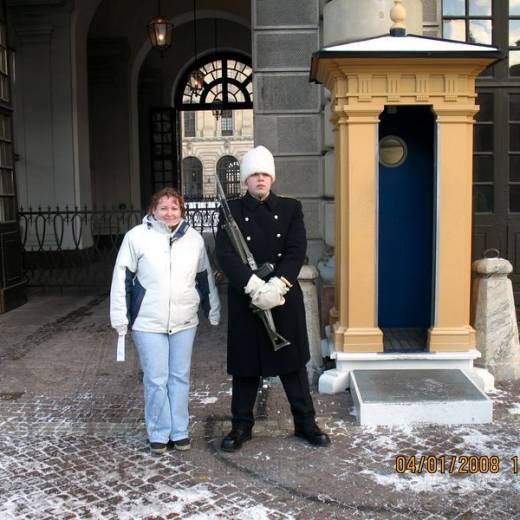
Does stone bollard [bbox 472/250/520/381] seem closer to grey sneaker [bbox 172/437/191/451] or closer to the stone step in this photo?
the stone step

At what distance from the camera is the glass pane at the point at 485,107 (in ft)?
27.0

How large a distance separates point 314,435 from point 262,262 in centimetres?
119

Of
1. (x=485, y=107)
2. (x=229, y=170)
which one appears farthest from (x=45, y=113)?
(x=229, y=170)

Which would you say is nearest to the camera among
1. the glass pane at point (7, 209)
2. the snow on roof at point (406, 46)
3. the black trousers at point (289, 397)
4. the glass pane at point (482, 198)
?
the black trousers at point (289, 397)

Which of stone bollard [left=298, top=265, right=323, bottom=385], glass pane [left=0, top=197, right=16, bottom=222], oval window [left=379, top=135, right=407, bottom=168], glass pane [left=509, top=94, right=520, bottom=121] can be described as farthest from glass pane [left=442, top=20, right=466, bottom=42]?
glass pane [left=0, top=197, right=16, bottom=222]

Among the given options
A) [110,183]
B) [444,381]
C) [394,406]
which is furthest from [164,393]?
[110,183]

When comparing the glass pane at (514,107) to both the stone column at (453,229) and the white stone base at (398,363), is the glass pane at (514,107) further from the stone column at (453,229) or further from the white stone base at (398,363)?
the white stone base at (398,363)

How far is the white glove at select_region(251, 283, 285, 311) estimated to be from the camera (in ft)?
13.3

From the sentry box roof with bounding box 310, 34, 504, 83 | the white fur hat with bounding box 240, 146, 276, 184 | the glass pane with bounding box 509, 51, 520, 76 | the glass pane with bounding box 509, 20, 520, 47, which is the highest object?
the glass pane with bounding box 509, 20, 520, 47

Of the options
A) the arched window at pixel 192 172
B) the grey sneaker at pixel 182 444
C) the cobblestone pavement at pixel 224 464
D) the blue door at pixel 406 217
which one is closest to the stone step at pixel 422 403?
the cobblestone pavement at pixel 224 464

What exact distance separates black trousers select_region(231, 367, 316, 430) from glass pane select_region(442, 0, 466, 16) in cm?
568

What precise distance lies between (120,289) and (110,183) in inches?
624

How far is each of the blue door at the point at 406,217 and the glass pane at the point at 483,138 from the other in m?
2.76
